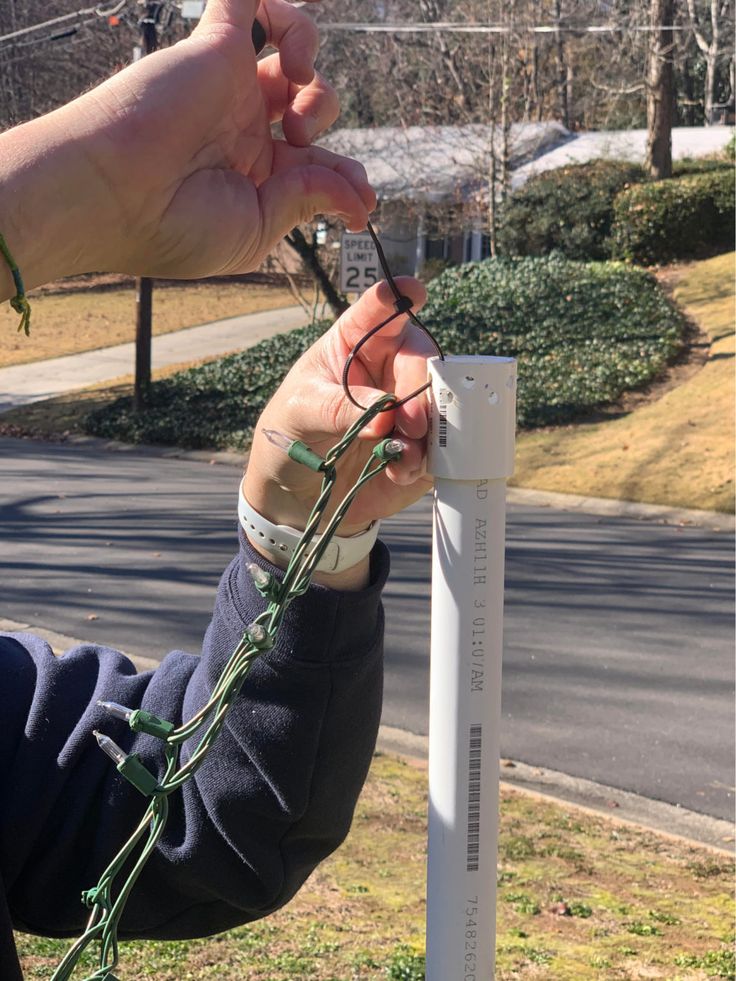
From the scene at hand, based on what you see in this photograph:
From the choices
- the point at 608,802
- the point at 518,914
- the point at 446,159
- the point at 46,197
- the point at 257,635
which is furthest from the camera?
the point at 446,159

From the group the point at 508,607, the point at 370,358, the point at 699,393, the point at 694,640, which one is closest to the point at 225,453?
the point at 699,393

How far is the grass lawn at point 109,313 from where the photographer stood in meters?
26.0

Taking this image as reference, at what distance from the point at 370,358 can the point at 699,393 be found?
14787mm

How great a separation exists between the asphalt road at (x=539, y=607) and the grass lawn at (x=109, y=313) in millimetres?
13066

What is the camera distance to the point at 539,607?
8.36 metres

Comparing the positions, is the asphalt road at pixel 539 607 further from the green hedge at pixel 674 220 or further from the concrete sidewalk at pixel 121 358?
the green hedge at pixel 674 220

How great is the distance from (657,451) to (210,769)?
1284 cm

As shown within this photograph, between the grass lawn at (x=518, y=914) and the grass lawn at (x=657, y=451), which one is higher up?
the grass lawn at (x=518, y=914)

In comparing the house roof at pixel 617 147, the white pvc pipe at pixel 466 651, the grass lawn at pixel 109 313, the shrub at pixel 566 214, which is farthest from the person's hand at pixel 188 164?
the house roof at pixel 617 147

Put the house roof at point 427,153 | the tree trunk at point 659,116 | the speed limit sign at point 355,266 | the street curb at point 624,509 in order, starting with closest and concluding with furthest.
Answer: the street curb at point 624,509 → the speed limit sign at point 355,266 → the tree trunk at point 659,116 → the house roof at point 427,153

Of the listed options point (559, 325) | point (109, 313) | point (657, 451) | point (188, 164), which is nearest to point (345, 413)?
point (188, 164)

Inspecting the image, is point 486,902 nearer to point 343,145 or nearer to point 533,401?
point 533,401

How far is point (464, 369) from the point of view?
1299 mm

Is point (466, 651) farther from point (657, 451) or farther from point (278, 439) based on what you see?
point (657, 451)
